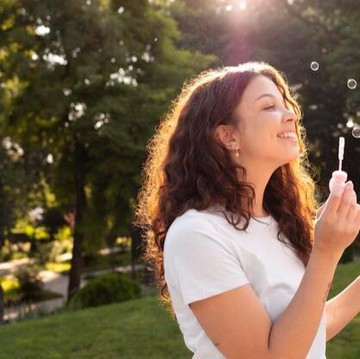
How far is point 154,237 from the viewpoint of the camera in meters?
1.69

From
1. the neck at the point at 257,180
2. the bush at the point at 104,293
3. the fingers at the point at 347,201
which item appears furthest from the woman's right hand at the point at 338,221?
the bush at the point at 104,293

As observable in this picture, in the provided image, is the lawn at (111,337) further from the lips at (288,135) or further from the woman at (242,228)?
the lips at (288,135)

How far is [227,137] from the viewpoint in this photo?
1538mm

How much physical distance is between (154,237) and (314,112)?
17879 millimetres

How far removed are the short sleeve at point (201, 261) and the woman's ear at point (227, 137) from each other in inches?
10.1

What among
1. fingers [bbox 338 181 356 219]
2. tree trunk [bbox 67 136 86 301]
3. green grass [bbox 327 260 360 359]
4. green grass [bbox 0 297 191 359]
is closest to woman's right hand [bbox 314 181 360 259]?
fingers [bbox 338 181 356 219]

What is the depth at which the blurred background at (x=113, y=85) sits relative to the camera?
13930mm

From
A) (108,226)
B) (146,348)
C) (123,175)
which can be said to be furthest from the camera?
(108,226)

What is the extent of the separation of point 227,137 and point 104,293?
9853 millimetres

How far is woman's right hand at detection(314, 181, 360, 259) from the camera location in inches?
51.3

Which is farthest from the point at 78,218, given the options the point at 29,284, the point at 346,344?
the point at 346,344

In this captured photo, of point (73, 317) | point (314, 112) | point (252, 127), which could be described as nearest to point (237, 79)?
point (252, 127)

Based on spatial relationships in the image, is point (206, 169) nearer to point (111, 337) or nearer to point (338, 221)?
point (338, 221)

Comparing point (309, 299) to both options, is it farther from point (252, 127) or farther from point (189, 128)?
point (189, 128)
